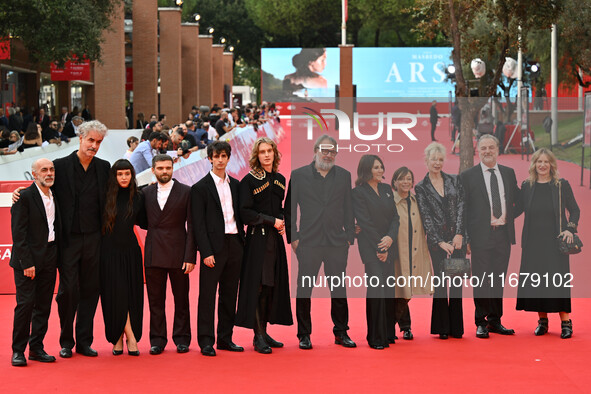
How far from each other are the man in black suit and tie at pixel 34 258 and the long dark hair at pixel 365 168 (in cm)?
275

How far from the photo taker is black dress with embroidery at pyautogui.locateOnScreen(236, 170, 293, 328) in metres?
8.71

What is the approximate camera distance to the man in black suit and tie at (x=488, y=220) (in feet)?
30.2

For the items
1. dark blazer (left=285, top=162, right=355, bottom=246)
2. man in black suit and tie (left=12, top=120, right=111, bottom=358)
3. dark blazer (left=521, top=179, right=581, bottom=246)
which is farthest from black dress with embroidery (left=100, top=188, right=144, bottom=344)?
dark blazer (left=521, top=179, right=581, bottom=246)

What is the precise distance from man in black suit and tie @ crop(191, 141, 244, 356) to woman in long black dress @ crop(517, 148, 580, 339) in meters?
2.82

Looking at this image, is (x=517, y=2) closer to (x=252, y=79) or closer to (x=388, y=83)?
(x=388, y=83)

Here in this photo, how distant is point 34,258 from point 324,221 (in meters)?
2.58

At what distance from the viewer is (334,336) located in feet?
30.5

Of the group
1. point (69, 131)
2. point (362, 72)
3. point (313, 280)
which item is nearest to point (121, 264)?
point (313, 280)

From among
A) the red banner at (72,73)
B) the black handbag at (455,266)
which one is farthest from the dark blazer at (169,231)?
the red banner at (72,73)

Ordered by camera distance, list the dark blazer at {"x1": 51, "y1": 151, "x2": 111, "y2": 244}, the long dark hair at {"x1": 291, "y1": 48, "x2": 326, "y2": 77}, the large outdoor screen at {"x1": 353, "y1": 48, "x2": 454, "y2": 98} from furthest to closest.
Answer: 1. the long dark hair at {"x1": 291, "y1": 48, "x2": 326, "y2": 77}
2. the large outdoor screen at {"x1": 353, "y1": 48, "x2": 454, "y2": 98}
3. the dark blazer at {"x1": 51, "y1": 151, "x2": 111, "y2": 244}

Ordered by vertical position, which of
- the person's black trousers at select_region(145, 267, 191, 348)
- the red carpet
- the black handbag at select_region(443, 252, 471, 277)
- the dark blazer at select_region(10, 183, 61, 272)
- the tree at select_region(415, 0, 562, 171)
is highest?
the tree at select_region(415, 0, 562, 171)

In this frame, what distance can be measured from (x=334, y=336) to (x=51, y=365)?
8.82ft

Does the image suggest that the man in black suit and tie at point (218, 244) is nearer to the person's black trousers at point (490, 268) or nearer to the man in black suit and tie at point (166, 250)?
the man in black suit and tie at point (166, 250)
